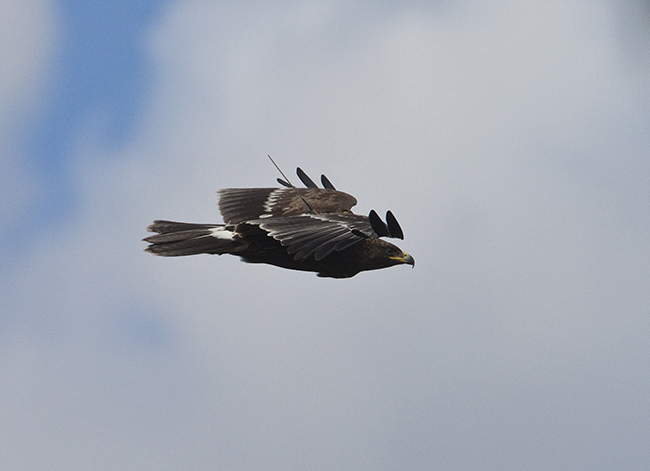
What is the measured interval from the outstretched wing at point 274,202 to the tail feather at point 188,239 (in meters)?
1.03

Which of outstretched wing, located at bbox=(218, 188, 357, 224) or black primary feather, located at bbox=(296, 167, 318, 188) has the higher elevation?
black primary feather, located at bbox=(296, 167, 318, 188)

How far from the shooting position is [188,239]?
10.8 meters

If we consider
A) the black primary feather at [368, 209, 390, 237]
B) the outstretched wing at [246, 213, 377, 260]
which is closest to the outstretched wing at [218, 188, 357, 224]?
the outstretched wing at [246, 213, 377, 260]

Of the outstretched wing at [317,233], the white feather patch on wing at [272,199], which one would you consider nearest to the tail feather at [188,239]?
the outstretched wing at [317,233]

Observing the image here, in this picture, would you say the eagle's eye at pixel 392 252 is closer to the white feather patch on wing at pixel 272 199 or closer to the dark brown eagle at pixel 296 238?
the dark brown eagle at pixel 296 238

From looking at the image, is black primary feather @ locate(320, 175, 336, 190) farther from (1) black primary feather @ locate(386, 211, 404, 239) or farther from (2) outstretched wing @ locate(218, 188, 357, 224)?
(1) black primary feather @ locate(386, 211, 404, 239)

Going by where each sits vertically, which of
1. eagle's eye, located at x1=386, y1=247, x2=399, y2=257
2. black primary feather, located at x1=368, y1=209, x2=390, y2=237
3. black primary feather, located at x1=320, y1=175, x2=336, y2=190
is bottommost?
eagle's eye, located at x1=386, y1=247, x2=399, y2=257

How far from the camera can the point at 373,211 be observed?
30.4 ft

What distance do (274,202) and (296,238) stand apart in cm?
353

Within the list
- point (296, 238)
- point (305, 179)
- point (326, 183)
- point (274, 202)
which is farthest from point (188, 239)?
point (326, 183)

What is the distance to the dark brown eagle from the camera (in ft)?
31.1

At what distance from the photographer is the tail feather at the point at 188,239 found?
10477mm

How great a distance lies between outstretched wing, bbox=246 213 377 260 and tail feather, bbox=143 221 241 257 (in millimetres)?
733

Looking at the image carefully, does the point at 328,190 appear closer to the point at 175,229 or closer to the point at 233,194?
the point at 233,194
